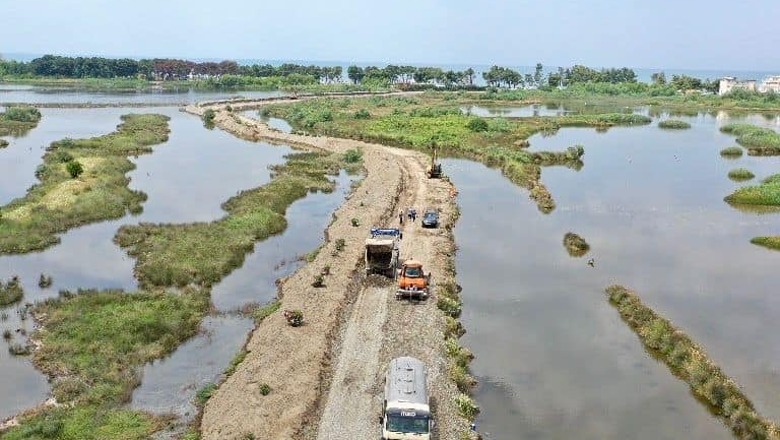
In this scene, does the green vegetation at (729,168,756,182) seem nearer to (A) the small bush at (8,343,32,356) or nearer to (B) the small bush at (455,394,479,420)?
(B) the small bush at (455,394,479,420)

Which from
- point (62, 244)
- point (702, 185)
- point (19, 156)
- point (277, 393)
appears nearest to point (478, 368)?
point (277, 393)

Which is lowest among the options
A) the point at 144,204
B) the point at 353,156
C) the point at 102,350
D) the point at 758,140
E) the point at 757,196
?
the point at 102,350

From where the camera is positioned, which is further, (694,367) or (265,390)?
(694,367)

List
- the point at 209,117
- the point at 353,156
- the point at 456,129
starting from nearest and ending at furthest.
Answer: the point at 353,156 < the point at 456,129 < the point at 209,117

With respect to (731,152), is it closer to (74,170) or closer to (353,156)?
(353,156)

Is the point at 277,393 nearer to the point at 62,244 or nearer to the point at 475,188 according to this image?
the point at 62,244

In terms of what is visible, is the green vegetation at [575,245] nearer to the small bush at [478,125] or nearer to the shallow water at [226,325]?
the shallow water at [226,325]

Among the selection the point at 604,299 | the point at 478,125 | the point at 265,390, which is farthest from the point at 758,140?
the point at 265,390
